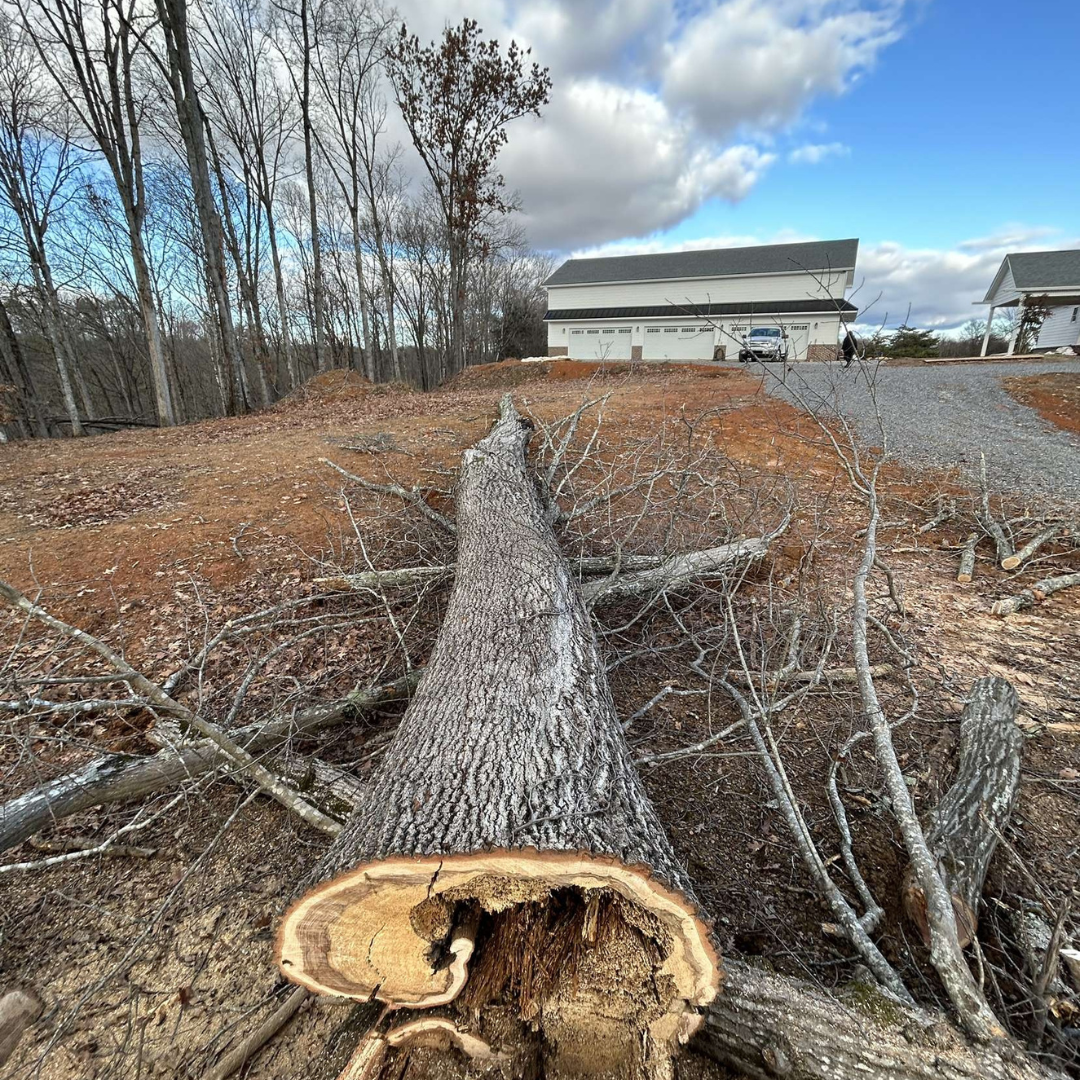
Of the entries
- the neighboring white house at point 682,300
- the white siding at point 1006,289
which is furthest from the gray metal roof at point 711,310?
the white siding at point 1006,289

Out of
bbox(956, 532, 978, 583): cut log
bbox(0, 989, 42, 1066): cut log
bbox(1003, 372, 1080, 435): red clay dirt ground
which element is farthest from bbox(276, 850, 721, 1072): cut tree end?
bbox(1003, 372, 1080, 435): red clay dirt ground

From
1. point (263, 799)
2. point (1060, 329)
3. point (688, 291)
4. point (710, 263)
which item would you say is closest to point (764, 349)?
point (263, 799)

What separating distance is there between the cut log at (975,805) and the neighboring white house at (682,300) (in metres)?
20.4

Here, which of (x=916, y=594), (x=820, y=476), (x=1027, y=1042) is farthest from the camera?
(x=820, y=476)

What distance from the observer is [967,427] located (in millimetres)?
8195

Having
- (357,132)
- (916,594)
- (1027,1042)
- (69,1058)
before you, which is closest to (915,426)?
(916,594)

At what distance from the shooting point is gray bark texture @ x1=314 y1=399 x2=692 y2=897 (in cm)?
114

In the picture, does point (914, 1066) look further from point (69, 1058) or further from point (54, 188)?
point (54, 188)

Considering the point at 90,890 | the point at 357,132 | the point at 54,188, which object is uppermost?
the point at 357,132

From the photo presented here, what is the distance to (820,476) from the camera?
6.17m

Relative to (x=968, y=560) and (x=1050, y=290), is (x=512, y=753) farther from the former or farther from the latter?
(x=1050, y=290)

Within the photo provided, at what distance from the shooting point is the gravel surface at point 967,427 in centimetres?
587

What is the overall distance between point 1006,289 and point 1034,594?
27887 millimetres

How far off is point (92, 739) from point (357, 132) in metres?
22.7
